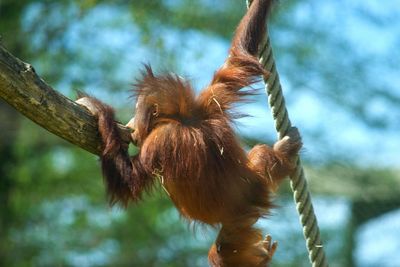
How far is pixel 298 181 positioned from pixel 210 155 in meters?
0.47

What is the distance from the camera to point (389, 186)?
29.9ft

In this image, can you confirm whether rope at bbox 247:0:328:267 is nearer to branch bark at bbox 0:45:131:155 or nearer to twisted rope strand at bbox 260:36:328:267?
twisted rope strand at bbox 260:36:328:267

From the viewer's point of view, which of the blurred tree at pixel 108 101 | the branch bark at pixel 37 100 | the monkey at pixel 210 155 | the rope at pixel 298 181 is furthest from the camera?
the blurred tree at pixel 108 101

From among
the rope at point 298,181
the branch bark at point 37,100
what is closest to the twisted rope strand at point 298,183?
the rope at point 298,181

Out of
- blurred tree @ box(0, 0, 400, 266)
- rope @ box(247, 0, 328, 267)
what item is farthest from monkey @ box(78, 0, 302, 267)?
blurred tree @ box(0, 0, 400, 266)

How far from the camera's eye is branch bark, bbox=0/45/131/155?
9.54 ft

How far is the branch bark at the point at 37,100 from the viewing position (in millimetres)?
2908

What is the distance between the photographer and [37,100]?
296cm

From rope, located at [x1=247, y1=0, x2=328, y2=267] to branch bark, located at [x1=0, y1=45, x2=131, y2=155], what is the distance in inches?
31.8

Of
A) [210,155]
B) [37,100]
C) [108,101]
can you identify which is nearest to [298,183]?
[210,155]

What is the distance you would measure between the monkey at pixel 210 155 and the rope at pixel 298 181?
0.17 ft

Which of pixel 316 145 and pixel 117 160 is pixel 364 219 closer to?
pixel 316 145

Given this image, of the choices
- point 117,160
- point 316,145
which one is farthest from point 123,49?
point 117,160

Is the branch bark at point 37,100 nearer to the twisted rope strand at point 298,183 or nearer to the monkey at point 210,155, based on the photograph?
the monkey at point 210,155
